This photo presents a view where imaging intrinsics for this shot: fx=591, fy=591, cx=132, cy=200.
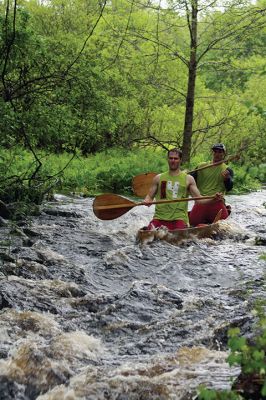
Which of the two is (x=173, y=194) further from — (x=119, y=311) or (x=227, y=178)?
(x=119, y=311)

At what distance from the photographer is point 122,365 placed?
4684 millimetres

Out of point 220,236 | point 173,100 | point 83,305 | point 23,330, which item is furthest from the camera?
point 173,100

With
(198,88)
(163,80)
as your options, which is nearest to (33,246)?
(163,80)

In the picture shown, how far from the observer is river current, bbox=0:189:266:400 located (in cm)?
434

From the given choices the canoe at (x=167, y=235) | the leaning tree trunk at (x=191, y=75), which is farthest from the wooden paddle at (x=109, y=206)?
the leaning tree trunk at (x=191, y=75)

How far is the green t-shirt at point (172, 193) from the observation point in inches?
373

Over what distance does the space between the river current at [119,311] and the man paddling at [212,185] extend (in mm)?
423

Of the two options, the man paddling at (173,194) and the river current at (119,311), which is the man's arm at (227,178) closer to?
the river current at (119,311)

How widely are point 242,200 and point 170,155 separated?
6455mm

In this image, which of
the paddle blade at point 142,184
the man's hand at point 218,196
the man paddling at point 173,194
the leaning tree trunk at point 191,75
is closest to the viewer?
the man paddling at point 173,194

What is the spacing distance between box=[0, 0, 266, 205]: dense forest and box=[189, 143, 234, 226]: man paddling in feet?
4.80

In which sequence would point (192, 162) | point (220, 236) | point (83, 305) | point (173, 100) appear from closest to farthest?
1. point (83, 305)
2. point (220, 236)
3. point (192, 162)
4. point (173, 100)

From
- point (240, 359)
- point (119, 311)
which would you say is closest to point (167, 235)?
point (119, 311)

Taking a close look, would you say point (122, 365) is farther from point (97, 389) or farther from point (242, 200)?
point (242, 200)
